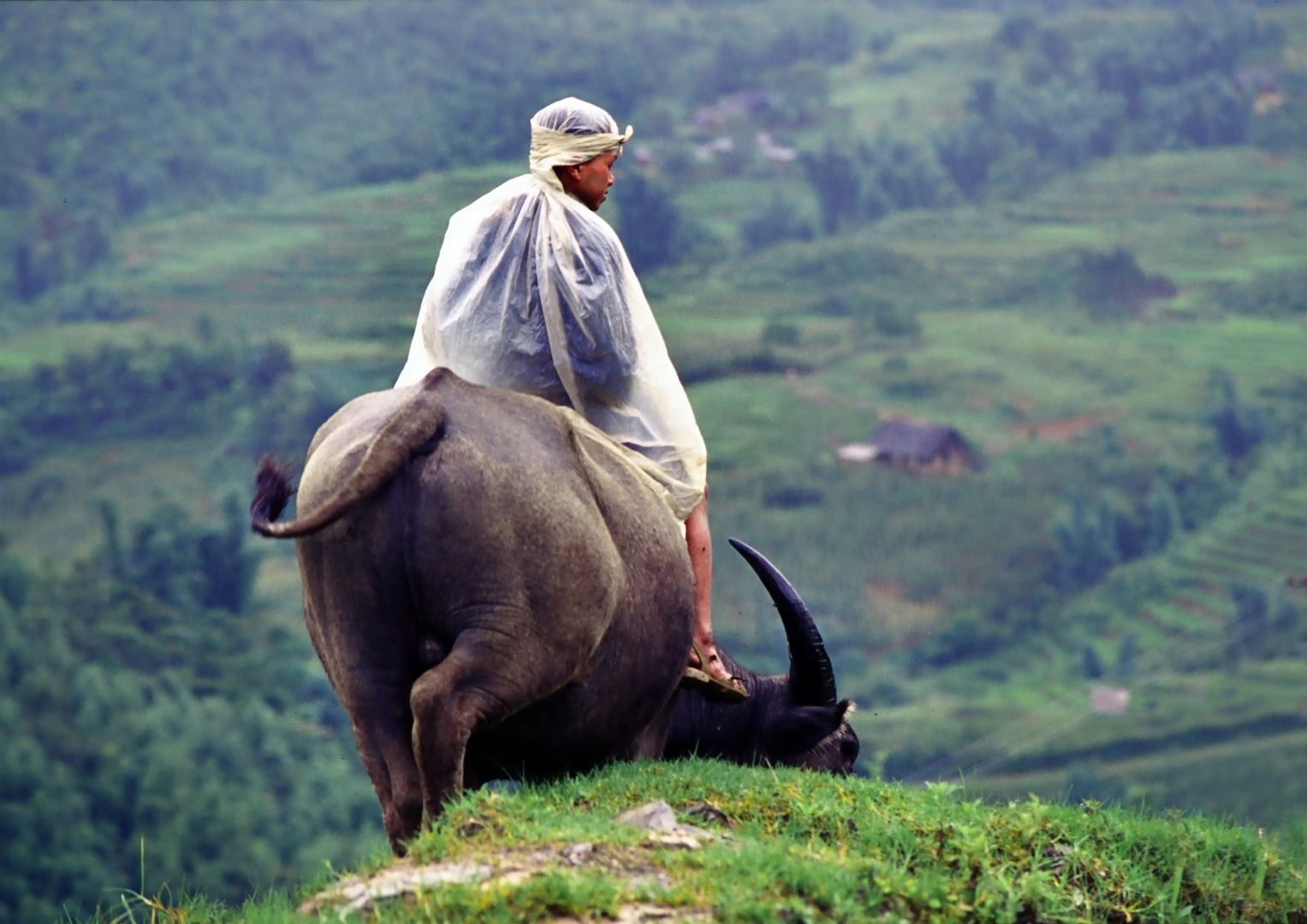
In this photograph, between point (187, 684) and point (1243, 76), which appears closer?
point (187, 684)

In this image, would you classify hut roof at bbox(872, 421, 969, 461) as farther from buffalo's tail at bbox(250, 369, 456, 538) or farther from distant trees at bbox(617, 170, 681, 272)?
buffalo's tail at bbox(250, 369, 456, 538)

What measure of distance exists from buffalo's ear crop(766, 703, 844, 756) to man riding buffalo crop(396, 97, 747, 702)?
1.14 meters

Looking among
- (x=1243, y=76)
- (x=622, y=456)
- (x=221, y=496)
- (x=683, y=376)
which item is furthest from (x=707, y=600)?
(x=1243, y=76)

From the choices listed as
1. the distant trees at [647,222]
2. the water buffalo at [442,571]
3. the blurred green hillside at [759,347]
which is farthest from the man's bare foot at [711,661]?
the distant trees at [647,222]

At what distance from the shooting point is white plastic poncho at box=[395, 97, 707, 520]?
5840 millimetres

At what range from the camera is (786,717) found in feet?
22.7

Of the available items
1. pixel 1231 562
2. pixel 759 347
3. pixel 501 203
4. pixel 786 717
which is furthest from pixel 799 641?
pixel 1231 562

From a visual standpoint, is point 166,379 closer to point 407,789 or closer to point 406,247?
point 406,247

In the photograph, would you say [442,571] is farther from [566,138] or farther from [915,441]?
[915,441]

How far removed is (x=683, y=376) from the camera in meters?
41.8

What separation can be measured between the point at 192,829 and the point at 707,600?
123ft

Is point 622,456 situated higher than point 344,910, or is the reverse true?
point 622,456

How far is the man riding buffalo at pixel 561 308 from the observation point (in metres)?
5.84

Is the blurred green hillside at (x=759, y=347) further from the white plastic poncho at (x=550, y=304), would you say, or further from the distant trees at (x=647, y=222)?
the white plastic poncho at (x=550, y=304)
